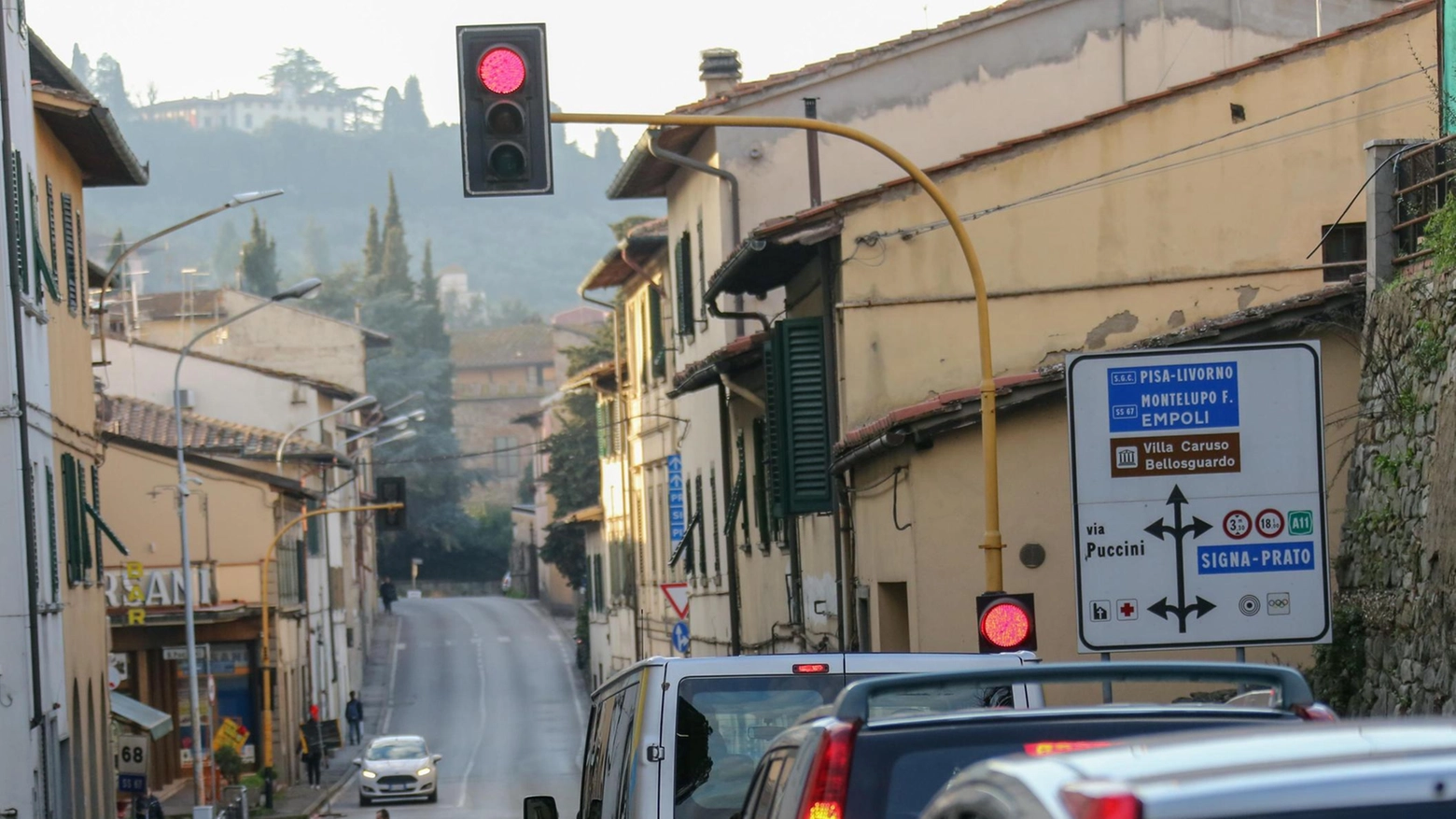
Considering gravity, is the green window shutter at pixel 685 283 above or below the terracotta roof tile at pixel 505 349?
below

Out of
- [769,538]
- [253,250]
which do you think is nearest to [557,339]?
[253,250]

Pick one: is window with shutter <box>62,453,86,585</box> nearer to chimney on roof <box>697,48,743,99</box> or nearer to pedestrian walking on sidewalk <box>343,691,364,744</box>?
chimney on roof <box>697,48,743,99</box>

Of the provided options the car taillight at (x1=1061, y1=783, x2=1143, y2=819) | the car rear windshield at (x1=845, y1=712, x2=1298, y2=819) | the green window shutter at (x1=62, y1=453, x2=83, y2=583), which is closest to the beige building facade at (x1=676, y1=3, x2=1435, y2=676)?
the green window shutter at (x1=62, y1=453, x2=83, y2=583)

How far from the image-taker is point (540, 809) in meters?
10.0

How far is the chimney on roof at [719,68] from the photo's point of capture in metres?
34.2

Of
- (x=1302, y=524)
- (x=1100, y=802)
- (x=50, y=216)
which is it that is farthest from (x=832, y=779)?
(x=50, y=216)

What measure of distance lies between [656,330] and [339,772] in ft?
61.3

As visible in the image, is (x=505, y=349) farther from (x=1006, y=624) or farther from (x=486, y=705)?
(x=1006, y=624)

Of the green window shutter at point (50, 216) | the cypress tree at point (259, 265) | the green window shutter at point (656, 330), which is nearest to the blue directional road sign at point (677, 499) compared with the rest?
the green window shutter at point (656, 330)

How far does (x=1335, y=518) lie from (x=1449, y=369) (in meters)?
3.74

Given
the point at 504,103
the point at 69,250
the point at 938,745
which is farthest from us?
the point at 69,250

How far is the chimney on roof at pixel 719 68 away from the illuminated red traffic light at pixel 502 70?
21.8 meters

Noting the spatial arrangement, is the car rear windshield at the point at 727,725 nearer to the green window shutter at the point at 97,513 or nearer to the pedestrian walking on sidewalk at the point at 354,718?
the green window shutter at the point at 97,513

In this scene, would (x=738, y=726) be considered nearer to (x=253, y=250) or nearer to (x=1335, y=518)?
(x=1335, y=518)
